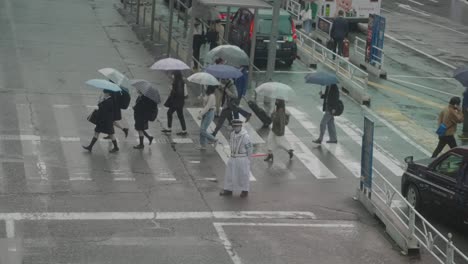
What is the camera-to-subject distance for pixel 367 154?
1736 cm

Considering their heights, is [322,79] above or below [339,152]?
above

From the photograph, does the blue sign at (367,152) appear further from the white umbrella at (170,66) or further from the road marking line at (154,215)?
the white umbrella at (170,66)

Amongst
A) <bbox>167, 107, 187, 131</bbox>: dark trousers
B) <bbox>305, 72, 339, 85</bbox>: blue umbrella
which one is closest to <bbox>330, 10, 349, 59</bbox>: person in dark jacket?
<bbox>305, 72, 339, 85</bbox>: blue umbrella

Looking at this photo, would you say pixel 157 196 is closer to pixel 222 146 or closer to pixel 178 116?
pixel 222 146

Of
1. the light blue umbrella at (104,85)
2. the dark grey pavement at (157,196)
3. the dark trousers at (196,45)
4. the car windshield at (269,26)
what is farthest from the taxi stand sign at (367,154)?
the car windshield at (269,26)

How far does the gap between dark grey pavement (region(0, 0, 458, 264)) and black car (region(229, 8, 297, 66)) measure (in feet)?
13.0

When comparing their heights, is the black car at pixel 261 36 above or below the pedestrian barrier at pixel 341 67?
above

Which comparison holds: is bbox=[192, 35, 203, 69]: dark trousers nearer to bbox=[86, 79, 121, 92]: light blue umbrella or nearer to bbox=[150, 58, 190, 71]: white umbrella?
bbox=[150, 58, 190, 71]: white umbrella

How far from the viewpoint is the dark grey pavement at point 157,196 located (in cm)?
1502

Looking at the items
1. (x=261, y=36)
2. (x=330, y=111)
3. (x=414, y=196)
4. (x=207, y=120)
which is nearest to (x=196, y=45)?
(x=261, y=36)

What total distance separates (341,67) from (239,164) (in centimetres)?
1296

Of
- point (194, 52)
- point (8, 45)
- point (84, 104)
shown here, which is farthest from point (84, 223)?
point (8, 45)

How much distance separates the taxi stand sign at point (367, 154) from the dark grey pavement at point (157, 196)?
1.52 feet

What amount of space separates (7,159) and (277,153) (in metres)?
5.76
